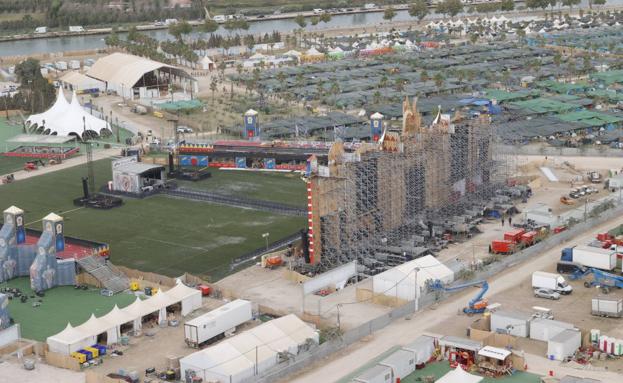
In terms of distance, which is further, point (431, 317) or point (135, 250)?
A: point (135, 250)

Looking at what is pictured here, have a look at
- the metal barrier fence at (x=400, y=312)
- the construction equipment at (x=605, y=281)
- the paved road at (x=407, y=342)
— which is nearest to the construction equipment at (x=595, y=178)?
the metal barrier fence at (x=400, y=312)

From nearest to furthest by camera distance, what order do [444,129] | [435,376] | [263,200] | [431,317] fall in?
[435,376]
[431,317]
[444,129]
[263,200]

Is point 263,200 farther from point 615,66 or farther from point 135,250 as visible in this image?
point 615,66

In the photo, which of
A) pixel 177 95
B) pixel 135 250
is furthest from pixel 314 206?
pixel 177 95

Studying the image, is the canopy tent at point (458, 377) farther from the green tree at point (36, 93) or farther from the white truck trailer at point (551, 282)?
the green tree at point (36, 93)

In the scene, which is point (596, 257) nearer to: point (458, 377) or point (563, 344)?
point (563, 344)

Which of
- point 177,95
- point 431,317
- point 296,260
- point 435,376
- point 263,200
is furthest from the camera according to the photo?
point 177,95

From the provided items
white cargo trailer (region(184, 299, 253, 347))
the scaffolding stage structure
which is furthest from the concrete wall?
the scaffolding stage structure
